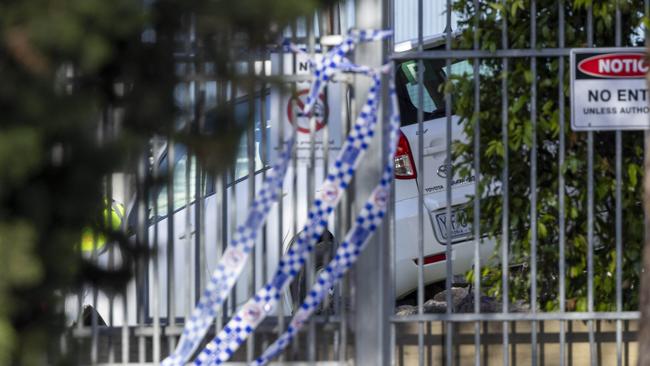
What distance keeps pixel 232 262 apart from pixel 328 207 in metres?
0.47

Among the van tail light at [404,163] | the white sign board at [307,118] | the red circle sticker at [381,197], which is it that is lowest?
the red circle sticker at [381,197]

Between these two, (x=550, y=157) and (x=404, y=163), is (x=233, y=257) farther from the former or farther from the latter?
(x=404, y=163)

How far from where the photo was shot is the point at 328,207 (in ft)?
16.3

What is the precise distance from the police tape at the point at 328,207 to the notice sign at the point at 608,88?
862 millimetres

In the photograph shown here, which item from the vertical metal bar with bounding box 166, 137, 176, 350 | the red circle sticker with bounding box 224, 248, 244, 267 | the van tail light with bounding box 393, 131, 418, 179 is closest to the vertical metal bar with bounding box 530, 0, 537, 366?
the red circle sticker with bounding box 224, 248, 244, 267

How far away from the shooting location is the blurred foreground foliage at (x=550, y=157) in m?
5.47

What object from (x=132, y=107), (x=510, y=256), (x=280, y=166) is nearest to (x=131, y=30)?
(x=132, y=107)

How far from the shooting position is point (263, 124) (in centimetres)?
512

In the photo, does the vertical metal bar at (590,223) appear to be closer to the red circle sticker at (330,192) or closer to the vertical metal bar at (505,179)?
the vertical metal bar at (505,179)

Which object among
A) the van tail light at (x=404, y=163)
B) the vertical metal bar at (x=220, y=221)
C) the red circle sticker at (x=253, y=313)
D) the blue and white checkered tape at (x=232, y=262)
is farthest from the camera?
the van tail light at (x=404, y=163)

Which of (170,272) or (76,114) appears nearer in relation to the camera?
(76,114)

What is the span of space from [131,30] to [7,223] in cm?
43

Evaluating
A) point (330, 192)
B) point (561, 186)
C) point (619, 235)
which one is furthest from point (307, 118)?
point (619, 235)

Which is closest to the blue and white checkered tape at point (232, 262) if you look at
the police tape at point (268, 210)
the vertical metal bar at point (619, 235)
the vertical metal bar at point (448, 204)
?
the police tape at point (268, 210)
